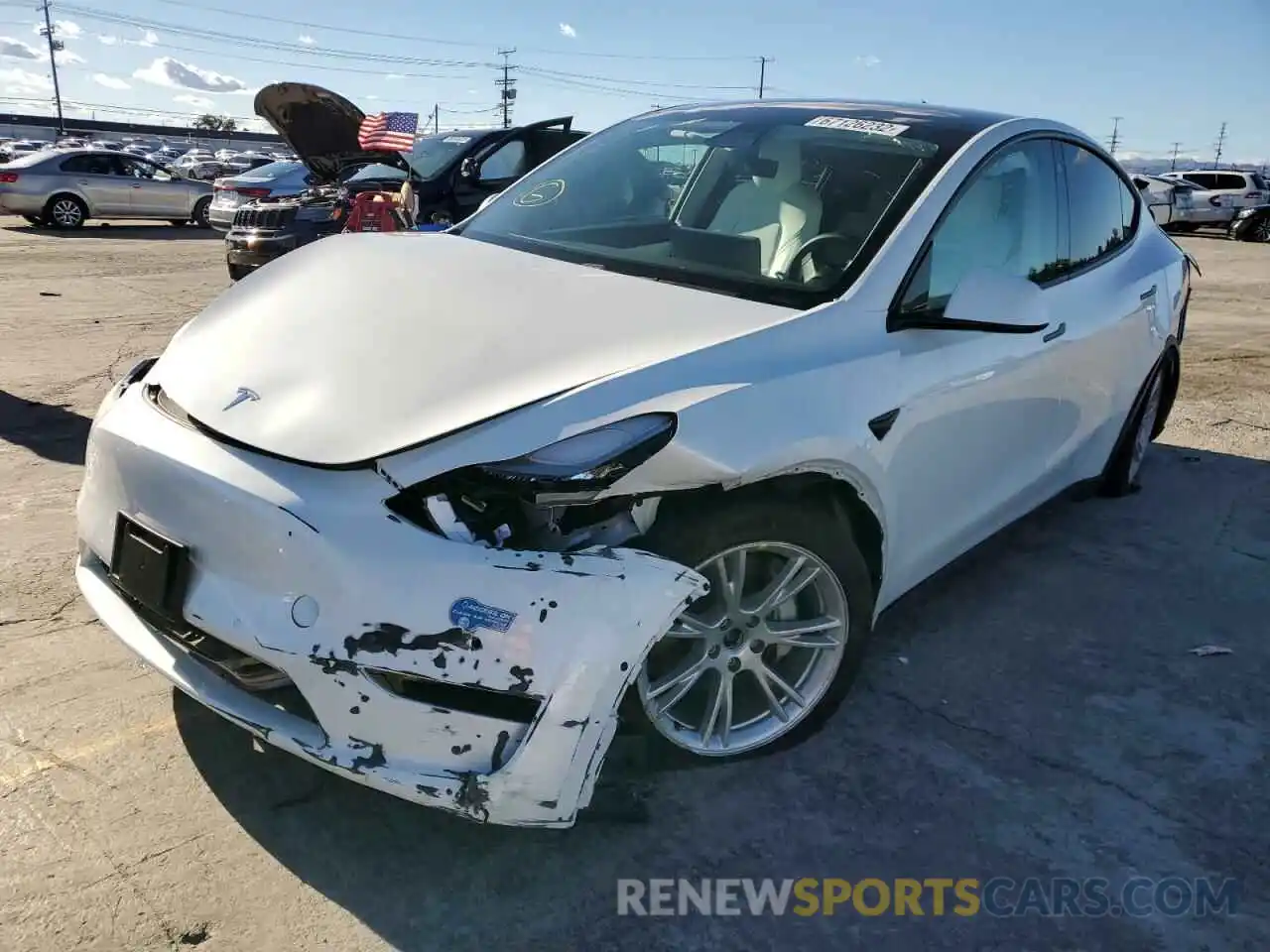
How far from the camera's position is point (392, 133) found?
10.2 m

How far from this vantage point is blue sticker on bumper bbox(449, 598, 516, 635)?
76.4 inches

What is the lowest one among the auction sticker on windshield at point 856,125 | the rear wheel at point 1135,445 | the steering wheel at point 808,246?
the rear wheel at point 1135,445

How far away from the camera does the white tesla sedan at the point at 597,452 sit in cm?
198

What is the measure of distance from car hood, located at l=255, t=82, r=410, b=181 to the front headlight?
32.5ft

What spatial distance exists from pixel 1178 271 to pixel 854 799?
11.9 feet

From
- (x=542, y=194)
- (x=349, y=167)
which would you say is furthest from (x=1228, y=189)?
(x=542, y=194)

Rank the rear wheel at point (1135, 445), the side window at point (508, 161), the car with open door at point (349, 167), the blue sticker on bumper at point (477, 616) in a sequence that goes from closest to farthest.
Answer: the blue sticker on bumper at point (477, 616)
the rear wheel at point (1135, 445)
the car with open door at point (349, 167)
the side window at point (508, 161)

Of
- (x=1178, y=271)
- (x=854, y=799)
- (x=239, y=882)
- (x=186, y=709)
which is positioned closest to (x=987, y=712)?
(x=854, y=799)

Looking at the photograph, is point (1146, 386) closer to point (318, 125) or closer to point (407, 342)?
point (407, 342)

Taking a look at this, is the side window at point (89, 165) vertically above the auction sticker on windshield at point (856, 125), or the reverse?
the auction sticker on windshield at point (856, 125)

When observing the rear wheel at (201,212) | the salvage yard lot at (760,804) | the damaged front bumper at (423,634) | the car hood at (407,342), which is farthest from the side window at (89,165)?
the damaged front bumper at (423,634)

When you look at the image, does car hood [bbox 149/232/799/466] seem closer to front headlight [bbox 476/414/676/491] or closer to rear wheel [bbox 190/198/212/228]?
front headlight [bbox 476/414/676/491]

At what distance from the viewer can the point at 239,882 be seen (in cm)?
217

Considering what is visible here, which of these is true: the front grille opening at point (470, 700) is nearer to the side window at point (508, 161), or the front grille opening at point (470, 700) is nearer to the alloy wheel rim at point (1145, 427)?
the alloy wheel rim at point (1145, 427)
